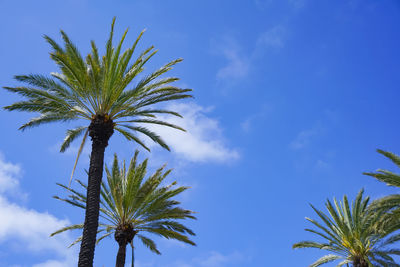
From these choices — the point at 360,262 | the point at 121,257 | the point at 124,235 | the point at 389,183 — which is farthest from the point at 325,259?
the point at 121,257

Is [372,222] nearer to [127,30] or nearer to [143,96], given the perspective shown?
[143,96]

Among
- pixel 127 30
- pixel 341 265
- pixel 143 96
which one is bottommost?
pixel 341 265

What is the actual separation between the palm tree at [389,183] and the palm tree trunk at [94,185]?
42.6 ft

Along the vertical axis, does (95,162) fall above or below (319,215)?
below

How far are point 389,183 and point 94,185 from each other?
1425cm

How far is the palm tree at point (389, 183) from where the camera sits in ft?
70.2

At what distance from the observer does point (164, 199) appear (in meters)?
21.8

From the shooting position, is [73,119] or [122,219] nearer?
[73,119]

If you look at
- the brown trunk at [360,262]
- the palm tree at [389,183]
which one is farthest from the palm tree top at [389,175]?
the brown trunk at [360,262]

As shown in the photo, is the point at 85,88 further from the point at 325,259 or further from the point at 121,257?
the point at 325,259

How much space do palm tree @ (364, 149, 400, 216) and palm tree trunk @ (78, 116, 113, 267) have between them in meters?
13.0

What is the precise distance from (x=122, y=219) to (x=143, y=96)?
669 centimetres

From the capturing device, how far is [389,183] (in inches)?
863

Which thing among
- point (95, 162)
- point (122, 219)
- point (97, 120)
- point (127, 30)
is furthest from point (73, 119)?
point (122, 219)
